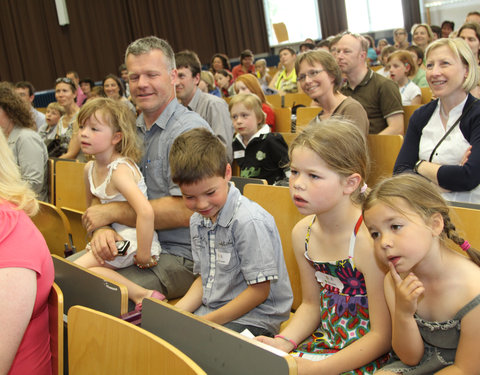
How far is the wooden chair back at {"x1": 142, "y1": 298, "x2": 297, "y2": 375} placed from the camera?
43.1 inches

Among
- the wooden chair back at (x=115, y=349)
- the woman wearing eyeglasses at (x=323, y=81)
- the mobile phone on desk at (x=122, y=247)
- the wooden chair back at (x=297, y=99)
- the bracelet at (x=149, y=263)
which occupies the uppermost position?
the woman wearing eyeglasses at (x=323, y=81)

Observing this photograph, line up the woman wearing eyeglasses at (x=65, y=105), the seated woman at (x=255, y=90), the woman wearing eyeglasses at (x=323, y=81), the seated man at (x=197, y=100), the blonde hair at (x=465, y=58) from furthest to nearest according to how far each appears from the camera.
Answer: the woman wearing eyeglasses at (x=65, y=105) < the seated woman at (x=255, y=90) < the seated man at (x=197, y=100) < the woman wearing eyeglasses at (x=323, y=81) < the blonde hair at (x=465, y=58)

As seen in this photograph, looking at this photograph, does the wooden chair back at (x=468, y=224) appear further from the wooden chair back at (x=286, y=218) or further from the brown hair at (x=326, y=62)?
the brown hair at (x=326, y=62)

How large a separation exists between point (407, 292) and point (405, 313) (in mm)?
92

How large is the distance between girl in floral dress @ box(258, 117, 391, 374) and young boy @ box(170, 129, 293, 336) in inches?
5.3

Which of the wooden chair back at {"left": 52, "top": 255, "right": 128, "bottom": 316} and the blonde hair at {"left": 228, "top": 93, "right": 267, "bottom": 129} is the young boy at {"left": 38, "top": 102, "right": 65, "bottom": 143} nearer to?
the blonde hair at {"left": 228, "top": 93, "right": 267, "bottom": 129}

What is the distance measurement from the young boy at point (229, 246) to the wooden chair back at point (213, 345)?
15.7 inches

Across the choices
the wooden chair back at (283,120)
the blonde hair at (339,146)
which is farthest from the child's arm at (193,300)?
the wooden chair back at (283,120)

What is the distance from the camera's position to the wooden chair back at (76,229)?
301 cm

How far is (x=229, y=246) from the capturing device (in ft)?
6.07

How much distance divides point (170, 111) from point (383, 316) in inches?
58.7

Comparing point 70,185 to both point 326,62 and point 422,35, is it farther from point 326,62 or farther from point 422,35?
point 422,35

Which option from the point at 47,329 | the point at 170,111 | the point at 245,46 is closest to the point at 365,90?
the point at 170,111

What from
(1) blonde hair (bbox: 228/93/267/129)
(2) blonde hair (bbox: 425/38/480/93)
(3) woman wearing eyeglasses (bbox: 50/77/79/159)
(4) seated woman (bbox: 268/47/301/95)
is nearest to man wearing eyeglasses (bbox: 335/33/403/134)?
(1) blonde hair (bbox: 228/93/267/129)
